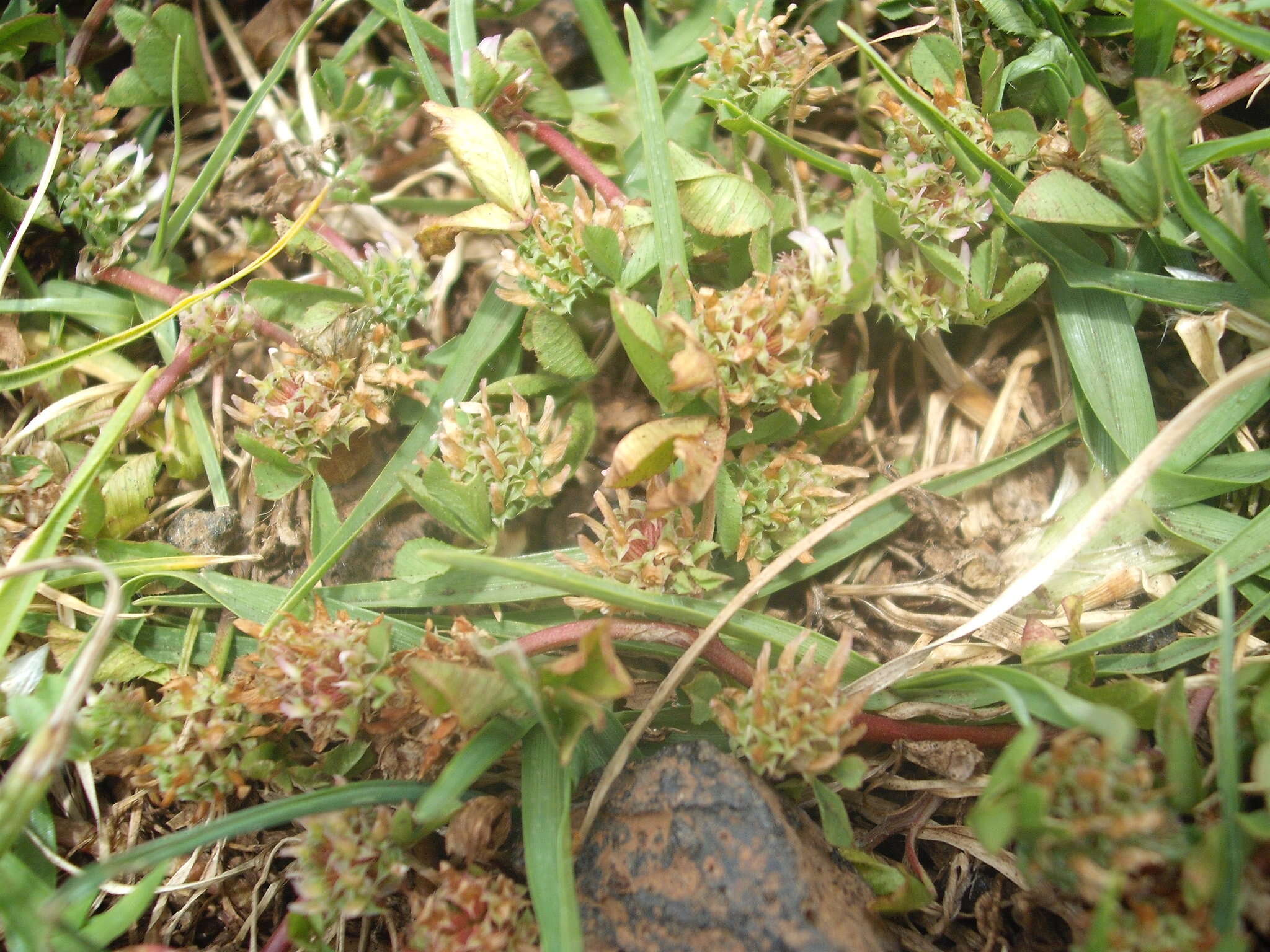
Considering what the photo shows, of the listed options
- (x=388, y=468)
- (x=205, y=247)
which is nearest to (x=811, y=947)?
(x=388, y=468)

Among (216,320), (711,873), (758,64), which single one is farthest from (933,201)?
(216,320)

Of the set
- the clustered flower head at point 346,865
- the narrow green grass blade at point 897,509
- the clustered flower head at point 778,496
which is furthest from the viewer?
the narrow green grass blade at point 897,509

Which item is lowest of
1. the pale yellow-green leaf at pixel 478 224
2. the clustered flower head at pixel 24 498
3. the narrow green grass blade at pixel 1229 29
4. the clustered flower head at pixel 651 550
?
the clustered flower head at pixel 651 550

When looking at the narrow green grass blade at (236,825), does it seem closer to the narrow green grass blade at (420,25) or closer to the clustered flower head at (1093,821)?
the clustered flower head at (1093,821)

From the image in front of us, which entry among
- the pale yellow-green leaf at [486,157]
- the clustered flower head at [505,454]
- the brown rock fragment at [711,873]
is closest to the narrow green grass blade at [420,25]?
the pale yellow-green leaf at [486,157]

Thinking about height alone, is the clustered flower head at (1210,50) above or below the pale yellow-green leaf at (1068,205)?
above

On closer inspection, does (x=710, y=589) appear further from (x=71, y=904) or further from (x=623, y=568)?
(x=71, y=904)

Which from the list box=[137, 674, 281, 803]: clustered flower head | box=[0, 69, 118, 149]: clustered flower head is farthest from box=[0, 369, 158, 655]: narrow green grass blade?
box=[0, 69, 118, 149]: clustered flower head
